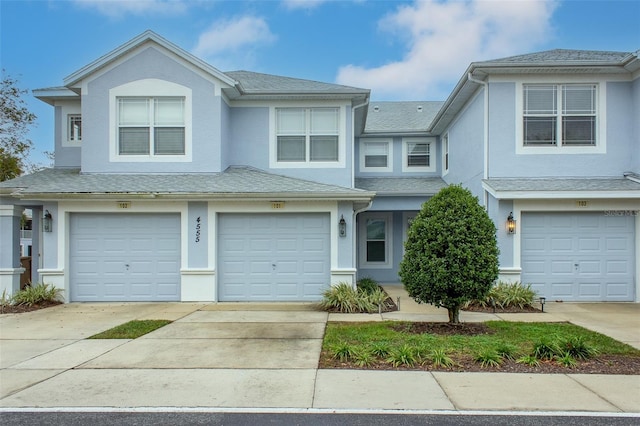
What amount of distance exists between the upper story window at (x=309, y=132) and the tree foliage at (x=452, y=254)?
548 centimetres

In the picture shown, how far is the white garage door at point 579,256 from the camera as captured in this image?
11750mm

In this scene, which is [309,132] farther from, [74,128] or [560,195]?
[74,128]

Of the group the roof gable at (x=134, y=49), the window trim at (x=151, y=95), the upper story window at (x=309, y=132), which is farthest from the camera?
the upper story window at (x=309, y=132)

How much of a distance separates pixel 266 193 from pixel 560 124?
26.5 feet

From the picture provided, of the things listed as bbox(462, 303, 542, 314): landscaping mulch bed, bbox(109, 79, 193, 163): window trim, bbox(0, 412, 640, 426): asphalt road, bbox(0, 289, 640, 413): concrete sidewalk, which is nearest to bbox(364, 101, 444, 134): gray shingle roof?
bbox(109, 79, 193, 163): window trim

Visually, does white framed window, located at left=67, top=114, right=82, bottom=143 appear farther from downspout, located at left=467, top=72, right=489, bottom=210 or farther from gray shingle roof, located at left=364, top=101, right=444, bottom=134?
downspout, located at left=467, top=72, right=489, bottom=210

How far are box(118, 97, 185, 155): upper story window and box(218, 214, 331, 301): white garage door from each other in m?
2.75

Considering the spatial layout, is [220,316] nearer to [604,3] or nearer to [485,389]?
[485,389]

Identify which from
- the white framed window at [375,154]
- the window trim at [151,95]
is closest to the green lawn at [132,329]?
the window trim at [151,95]

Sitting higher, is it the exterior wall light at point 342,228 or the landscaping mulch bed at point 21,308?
the exterior wall light at point 342,228

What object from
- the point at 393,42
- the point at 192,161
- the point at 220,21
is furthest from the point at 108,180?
the point at 393,42

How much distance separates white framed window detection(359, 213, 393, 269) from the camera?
16641mm

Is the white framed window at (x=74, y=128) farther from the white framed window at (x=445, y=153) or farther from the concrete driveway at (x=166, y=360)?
the white framed window at (x=445, y=153)

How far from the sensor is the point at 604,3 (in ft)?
39.8
